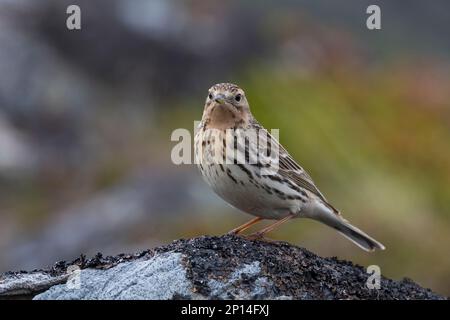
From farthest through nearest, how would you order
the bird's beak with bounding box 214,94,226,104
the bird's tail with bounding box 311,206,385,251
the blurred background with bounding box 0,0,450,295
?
the blurred background with bounding box 0,0,450,295 < the bird's tail with bounding box 311,206,385,251 < the bird's beak with bounding box 214,94,226,104

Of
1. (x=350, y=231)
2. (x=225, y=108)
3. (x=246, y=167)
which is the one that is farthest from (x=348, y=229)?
(x=225, y=108)

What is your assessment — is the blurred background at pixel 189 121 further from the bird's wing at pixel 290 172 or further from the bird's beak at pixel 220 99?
the bird's beak at pixel 220 99

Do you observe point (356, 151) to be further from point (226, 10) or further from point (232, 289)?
point (232, 289)

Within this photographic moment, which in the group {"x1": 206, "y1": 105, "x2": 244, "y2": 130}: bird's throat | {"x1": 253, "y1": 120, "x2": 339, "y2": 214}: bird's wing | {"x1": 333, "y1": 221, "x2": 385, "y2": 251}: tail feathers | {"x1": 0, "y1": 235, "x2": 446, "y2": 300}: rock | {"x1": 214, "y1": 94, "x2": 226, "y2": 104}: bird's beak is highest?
{"x1": 214, "y1": 94, "x2": 226, "y2": 104}: bird's beak

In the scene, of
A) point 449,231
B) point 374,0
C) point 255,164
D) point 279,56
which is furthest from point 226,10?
point 255,164

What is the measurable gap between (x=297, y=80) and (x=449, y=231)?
5641 millimetres

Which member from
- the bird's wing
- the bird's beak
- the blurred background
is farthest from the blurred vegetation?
the bird's beak

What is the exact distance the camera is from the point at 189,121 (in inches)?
846

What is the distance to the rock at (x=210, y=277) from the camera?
7.82 m

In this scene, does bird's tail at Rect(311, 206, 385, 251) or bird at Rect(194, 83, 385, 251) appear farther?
bird's tail at Rect(311, 206, 385, 251)

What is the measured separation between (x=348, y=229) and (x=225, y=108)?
1824mm

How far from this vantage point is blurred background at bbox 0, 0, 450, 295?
17.6 meters

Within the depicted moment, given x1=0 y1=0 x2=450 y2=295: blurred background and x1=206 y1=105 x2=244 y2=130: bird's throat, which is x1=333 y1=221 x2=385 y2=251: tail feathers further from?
x1=0 y1=0 x2=450 y2=295: blurred background

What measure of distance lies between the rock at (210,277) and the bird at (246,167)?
35.4 inches
